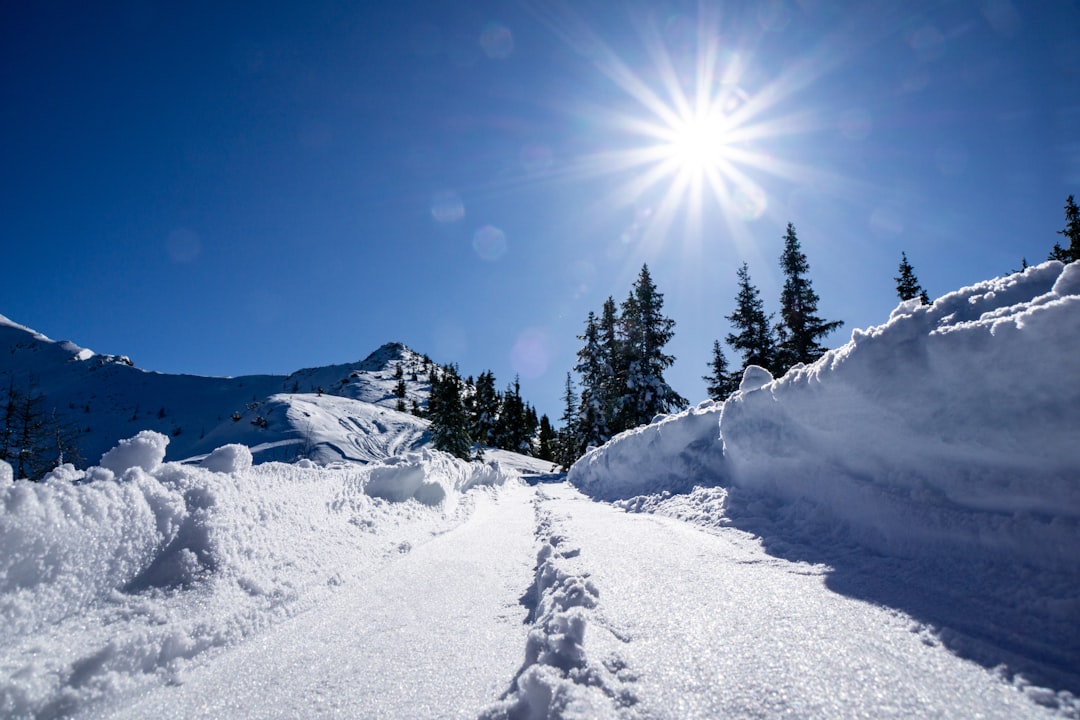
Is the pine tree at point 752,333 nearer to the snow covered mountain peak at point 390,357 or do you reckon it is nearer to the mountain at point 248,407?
the mountain at point 248,407

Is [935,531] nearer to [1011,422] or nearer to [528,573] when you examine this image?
[1011,422]

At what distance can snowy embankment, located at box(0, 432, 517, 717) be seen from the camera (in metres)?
2.18

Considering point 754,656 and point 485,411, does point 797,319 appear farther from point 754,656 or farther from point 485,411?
point 485,411

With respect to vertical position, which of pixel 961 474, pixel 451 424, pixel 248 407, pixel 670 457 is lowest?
pixel 961 474

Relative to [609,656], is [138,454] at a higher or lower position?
higher

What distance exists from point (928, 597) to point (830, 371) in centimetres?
192

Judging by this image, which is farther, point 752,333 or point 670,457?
point 752,333

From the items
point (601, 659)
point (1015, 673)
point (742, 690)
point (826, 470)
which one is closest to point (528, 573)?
point (601, 659)

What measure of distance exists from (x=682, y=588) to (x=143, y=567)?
3.55 m

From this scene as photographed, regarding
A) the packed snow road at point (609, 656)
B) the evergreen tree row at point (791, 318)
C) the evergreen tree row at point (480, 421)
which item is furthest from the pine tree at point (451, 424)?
the packed snow road at point (609, 656)

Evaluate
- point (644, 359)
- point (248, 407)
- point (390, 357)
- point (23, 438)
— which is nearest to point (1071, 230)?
point (644, 359)

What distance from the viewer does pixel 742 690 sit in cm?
174

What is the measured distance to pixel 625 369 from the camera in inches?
1142

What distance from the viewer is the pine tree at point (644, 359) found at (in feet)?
85.5
